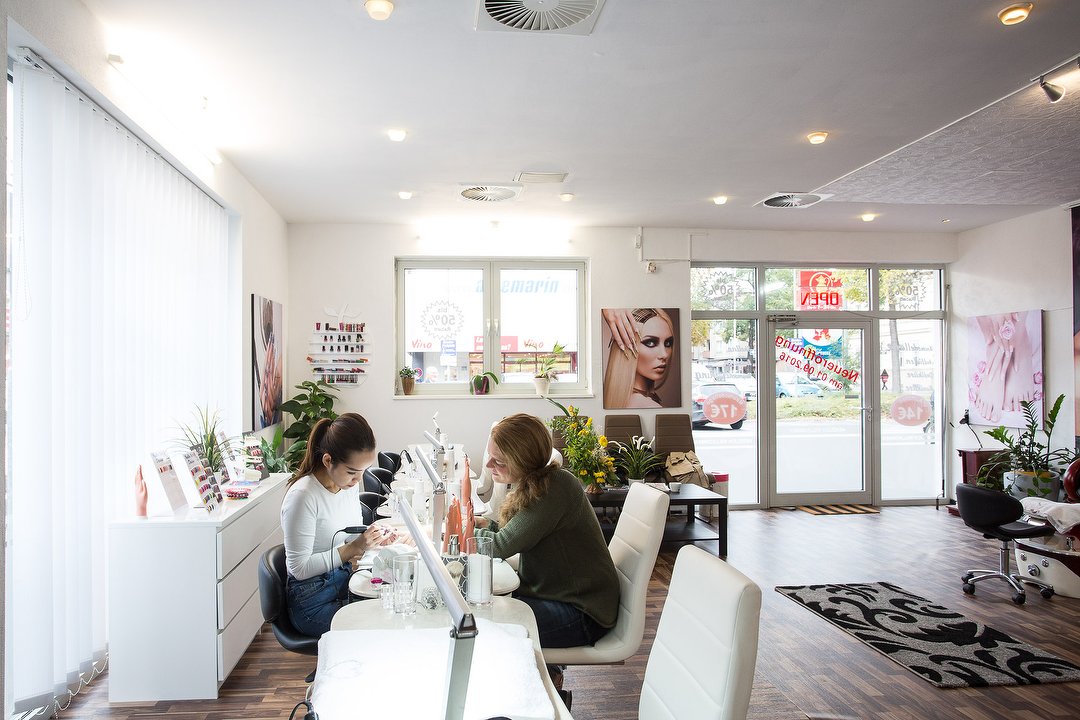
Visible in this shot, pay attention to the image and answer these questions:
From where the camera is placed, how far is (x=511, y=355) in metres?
7.47

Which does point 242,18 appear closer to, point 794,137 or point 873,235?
point 794,137

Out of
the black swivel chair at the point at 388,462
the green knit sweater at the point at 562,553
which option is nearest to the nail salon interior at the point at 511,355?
the green knit sweater at the point at 562,553

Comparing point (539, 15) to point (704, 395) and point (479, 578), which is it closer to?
point (479, 578)

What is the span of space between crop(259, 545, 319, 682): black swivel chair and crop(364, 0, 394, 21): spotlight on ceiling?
2182mm

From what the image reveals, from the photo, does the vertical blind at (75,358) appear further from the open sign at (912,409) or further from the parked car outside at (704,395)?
the open sign at (912,409)

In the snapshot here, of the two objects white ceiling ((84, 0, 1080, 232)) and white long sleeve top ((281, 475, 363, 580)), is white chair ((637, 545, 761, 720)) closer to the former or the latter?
white long sleeve top ((281, 475, 363, 580))

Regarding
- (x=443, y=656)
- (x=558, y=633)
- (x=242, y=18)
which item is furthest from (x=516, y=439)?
(x=242, y=18)

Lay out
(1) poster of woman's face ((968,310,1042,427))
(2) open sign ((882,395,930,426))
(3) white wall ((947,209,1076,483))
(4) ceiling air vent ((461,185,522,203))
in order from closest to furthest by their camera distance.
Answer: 1. (4) ceiling air vent ((461,185,522,203))
2. (3) white wall ((947,209,1076,483))
3. (1) poster of woman's face ((968,310,1042,427))
4. (2) open sign ((882,395,930,426))

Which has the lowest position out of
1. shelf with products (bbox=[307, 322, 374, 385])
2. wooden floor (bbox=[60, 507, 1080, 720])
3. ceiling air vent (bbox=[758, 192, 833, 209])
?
wooden floor (bbox=[60, 507, 1080, 720])

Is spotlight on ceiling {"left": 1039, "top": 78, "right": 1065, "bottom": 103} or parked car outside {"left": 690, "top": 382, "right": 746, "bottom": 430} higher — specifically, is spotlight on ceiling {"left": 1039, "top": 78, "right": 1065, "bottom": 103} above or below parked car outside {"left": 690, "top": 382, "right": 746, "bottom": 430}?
above

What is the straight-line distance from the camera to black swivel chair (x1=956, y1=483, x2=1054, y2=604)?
4.58 m

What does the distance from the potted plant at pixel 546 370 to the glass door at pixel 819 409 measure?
7.78ft

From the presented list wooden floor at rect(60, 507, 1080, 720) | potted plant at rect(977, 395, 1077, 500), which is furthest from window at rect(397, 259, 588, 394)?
potted plant at rect(977, 395, 1077, 500)

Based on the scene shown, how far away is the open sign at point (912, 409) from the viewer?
799cm
